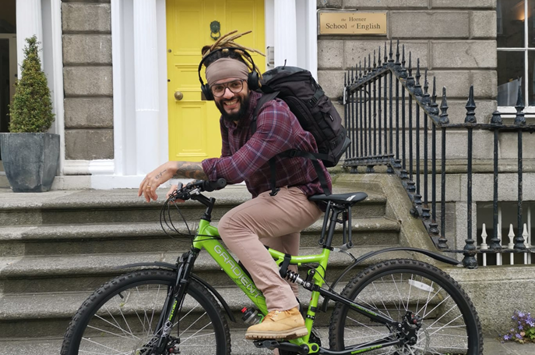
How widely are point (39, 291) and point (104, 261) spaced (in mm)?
515

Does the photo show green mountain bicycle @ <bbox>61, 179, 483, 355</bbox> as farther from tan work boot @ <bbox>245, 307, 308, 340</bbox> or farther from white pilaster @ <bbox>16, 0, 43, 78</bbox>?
white pilaster @ <bbox>16, 0, 43, 78</bbox>

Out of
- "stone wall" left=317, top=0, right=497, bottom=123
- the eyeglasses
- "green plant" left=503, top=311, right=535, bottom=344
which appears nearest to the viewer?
A: the eyeglasses

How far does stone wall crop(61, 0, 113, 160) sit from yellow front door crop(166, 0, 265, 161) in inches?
31.6

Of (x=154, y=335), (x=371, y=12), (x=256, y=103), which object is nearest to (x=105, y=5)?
(x=371, y=12)

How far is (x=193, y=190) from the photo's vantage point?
2.33 m

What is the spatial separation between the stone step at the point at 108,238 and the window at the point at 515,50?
3871mm

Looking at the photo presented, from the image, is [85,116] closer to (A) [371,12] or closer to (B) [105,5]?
(B) [105,5]

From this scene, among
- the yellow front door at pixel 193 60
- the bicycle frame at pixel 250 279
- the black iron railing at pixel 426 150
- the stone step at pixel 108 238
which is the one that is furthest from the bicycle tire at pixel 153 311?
the yellow front door at pixel 193 60

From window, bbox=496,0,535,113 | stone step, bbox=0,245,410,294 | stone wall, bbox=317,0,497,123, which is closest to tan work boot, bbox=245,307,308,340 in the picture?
stone step, bbox=0,245,410,294

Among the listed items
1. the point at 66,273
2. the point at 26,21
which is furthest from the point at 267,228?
the point at 26,21

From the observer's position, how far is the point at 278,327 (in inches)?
90.5

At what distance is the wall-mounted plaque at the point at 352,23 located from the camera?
250 inches

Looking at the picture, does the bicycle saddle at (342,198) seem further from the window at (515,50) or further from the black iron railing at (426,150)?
the window at (515,50)

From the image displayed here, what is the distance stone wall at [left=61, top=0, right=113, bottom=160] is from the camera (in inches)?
245
